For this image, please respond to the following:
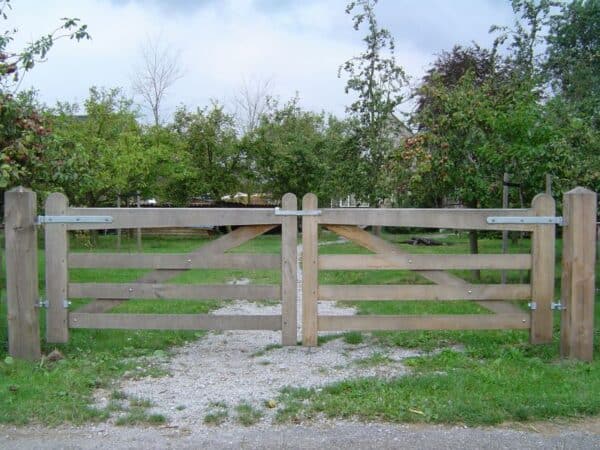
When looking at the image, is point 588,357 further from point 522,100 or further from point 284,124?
point 284,124

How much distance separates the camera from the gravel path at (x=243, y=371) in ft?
15.2

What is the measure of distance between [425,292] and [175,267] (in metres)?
2.41

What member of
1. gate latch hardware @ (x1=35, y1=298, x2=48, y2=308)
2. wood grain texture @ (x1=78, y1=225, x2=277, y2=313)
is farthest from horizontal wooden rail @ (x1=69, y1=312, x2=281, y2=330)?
gate latch hardware @ (x1=35, y1=298, x2=48, y2=308)

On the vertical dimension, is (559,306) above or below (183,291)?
below

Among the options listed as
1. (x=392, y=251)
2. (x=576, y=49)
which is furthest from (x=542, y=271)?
(x=576, y=49)

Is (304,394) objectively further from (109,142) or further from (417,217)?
(109,142)

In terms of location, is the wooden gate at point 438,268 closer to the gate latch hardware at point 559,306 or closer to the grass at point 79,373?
the gate latch hardware at point 559,306

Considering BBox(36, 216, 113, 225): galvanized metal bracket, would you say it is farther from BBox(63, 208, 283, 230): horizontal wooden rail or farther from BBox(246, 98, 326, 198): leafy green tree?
BBox(246, 98, 326, 198): leafy green tree

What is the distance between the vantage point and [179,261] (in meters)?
6.01

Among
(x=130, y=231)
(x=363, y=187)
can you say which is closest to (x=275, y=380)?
(x=363, y=187)

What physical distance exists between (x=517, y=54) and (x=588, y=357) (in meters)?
8.04

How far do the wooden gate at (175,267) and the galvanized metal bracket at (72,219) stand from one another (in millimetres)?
19

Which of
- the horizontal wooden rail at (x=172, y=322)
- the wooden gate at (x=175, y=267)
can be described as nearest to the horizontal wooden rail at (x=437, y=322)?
the wooden gate at (x=175, y=267)

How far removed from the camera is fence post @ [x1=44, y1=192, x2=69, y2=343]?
5.88 meters
